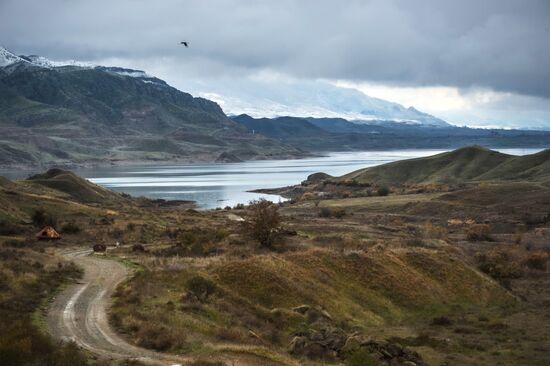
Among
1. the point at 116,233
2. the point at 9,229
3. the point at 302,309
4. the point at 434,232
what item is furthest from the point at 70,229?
the point at 434,232

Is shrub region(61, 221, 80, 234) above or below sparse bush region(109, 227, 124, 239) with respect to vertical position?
above

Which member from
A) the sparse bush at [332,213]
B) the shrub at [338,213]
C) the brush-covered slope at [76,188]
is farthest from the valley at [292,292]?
the brush-covered slope at [76,188]

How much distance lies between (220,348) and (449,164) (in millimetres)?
179418

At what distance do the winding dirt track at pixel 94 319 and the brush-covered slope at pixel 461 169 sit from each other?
14673cm

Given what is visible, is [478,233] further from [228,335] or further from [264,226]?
[228,335]

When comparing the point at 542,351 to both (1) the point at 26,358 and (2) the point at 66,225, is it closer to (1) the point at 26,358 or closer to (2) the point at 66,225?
(1) the point at 26,358

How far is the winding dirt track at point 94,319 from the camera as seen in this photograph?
20.6 metres

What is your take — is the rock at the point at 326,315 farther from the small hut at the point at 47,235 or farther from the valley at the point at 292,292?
the small hut at the point at 47,235

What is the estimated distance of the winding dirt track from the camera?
2059 cm

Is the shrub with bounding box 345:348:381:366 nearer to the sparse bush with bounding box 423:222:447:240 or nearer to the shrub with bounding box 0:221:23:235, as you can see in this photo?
the shrub with bounding box 0:221:23:235

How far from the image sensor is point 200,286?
3319 cm

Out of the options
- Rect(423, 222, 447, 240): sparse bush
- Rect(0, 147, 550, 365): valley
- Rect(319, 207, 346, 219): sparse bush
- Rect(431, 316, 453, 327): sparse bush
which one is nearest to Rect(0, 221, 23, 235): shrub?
Rect(0, 147, 550, 365): valley

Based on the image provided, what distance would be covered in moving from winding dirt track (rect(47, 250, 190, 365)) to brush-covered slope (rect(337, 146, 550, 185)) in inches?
5777

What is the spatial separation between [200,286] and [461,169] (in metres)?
165
